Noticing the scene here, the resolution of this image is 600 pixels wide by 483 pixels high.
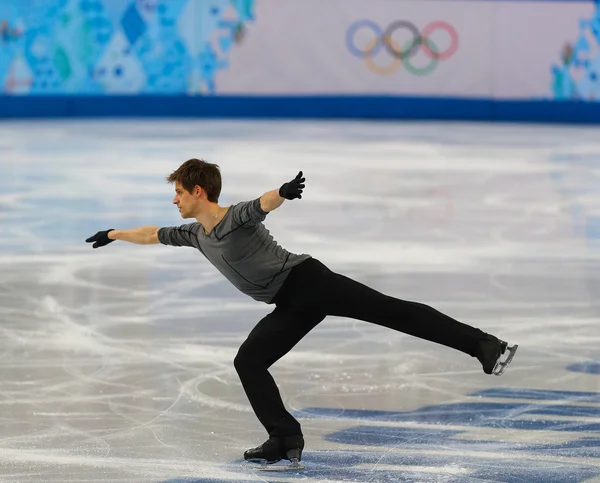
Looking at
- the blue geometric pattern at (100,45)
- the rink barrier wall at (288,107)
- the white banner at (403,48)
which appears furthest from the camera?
the blue geometric pattern at (100,45)

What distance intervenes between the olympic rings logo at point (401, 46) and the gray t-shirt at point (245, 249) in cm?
1395

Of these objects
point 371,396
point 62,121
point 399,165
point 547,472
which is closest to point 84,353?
point 371,396

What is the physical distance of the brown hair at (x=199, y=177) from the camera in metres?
3.89

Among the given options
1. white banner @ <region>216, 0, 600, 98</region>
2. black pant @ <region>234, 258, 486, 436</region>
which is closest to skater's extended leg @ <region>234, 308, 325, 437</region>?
black pant @ <region>234, 258, 486, 436</region>

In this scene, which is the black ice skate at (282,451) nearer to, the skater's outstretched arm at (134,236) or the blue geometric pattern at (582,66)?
the skater's outstretched arm at (134,236)

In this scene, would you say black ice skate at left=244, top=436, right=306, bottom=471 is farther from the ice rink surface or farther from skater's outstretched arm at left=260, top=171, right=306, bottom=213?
skater's outstretched arm at left=260, top=171, right=306, bottom=213

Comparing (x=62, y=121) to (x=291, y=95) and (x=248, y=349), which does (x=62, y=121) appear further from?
(x=248, y=349)

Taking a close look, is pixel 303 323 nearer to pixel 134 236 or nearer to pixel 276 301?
pixel 276 301

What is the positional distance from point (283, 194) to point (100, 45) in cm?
1467

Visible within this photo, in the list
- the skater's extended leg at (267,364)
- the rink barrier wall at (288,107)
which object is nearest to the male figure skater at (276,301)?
the skater's extended leg at (267,364)

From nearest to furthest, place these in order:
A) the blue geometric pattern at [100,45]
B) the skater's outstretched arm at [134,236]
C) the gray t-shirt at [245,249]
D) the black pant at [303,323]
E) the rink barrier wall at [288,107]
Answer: the gray t-shirt at [245,249], the black pant at [303,323], the skater's outstretched arm at [134,236], the rink barrier wall at [288,107], the blue geometric pattern at [100,45]

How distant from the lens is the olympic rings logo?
17609mm

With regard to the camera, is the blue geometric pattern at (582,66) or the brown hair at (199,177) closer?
the brown hair at (199,177)

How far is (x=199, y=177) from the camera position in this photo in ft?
12.8
